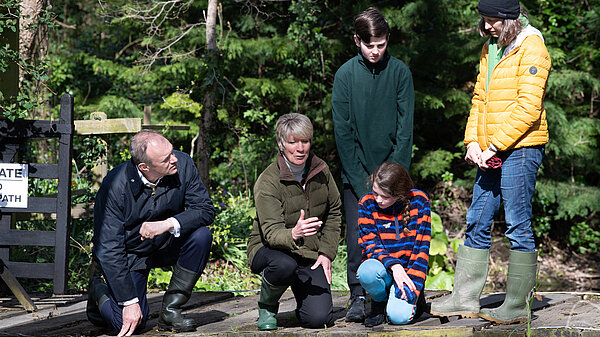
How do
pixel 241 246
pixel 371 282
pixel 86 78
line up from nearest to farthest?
pixel 371 282, pixel 241 246, pixel 86 78

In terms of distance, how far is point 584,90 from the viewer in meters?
9.35

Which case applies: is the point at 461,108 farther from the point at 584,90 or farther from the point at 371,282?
the point at 371,282

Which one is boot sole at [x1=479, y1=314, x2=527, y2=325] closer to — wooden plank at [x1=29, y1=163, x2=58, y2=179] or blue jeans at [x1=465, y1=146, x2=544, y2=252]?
blue jeans at [x1=465, y1=146, x2=544, y2=252]

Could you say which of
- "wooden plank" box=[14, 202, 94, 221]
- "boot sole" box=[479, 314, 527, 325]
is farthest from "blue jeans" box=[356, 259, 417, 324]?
"wooden plank" box=[14, 202, 94, 221]

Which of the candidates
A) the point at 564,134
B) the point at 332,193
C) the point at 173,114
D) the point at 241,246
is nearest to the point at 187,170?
the point at 332,193

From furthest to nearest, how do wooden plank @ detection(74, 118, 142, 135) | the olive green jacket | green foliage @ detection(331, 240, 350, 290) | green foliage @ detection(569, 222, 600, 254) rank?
green foliage @ detection(569, 222, 600, 254)
green foliage @ detection(331, 240, 350, 290)
wooden plank @ detection(74, 118, 142, 135)
the olive green jacket

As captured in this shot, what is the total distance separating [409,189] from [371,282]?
22.5 inches

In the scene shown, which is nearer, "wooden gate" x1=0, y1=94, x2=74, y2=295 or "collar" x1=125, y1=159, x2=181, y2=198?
"collar" x1=125, y1=159, x2=181, y2=198

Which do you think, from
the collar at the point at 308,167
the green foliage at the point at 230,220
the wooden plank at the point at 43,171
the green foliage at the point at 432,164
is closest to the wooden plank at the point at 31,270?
the wooden plank at the point at 43,171

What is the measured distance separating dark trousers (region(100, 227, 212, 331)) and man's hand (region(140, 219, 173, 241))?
0.62ft

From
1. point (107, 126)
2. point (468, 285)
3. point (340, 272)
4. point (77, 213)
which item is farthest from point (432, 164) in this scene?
point (468, 285)

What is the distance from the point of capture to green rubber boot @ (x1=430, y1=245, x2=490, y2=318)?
399cm

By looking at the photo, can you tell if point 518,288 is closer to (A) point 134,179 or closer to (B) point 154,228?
(B) point 154,228

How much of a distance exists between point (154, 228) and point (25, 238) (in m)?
1.92
